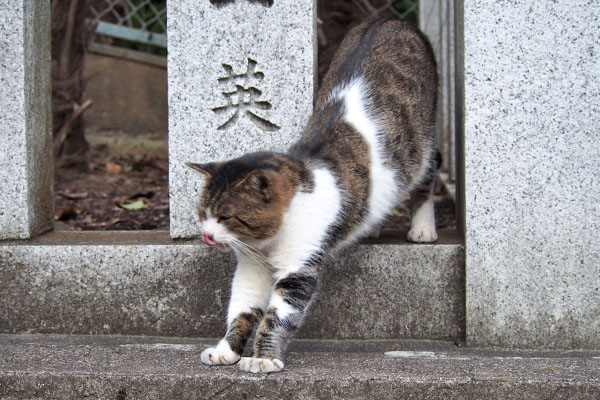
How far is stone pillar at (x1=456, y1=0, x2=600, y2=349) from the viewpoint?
2768 millimetres

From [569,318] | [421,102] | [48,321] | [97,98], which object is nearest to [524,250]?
[569,318]

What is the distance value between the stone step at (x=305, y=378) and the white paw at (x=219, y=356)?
51 millimetres

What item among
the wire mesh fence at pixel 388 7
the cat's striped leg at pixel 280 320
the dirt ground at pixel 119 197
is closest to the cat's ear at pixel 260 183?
the cat's striped leg at pixel 280 320

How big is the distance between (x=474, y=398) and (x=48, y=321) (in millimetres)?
1942

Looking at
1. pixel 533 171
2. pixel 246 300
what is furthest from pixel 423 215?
pixel 246 300

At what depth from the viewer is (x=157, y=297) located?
304cm

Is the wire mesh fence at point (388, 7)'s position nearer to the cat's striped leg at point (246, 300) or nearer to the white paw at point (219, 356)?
the cat's striped leg at point (246, 300)

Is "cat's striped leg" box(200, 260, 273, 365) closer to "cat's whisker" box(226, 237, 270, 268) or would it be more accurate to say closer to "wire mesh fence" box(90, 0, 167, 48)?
"cat's whisker" box(226, 237, 270, 268)

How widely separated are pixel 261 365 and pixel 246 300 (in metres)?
0.40

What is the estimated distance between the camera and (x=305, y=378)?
2312mm

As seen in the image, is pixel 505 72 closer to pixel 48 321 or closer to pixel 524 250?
pixel 524 250

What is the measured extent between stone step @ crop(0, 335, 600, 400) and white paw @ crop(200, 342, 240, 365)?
5 cm

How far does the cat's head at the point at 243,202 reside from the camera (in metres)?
2.46

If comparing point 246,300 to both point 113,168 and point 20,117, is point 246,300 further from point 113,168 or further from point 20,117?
point 113,168
